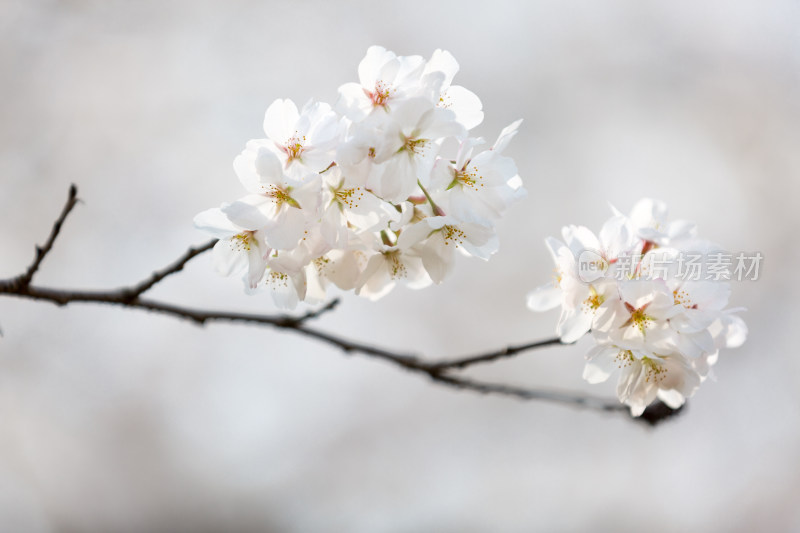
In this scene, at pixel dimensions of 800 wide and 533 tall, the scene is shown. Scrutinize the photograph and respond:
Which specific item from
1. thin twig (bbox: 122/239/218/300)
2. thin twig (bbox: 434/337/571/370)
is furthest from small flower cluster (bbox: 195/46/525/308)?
thin twig (bbox: 434/337/571/370)

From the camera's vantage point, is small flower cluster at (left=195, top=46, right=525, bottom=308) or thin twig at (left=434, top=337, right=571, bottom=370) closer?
small flower cluster at (left=195, top=46, right=525, bottom=308)

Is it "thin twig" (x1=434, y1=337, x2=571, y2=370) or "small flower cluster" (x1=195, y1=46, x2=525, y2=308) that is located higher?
"small flower cluster" (x1=195, y1=46, x2=525, y2=308)

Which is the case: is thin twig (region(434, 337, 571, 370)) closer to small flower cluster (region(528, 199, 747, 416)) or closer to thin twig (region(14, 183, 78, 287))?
small flower cluster (region(528, 199, 747, 416))

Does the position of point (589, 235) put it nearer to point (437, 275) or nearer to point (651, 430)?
point (437, 275)

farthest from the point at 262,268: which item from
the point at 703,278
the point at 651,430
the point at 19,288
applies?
the point at 651,430

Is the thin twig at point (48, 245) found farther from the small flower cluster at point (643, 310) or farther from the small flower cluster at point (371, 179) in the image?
the small flower cluster at point (643, 310)

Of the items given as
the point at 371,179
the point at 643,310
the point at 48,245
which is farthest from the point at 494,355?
the point at 48,245
